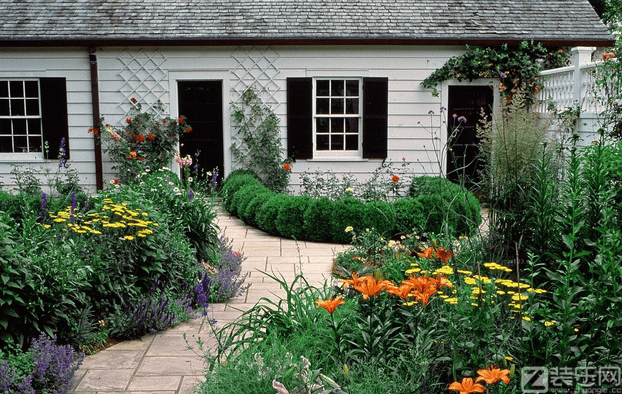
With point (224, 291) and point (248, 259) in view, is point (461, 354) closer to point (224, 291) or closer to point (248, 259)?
point (224, 291)

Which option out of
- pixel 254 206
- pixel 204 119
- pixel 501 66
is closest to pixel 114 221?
pixel 254 206

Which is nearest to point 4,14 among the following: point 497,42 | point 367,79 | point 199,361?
point 367,79

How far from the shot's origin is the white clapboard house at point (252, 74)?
35.9 feet

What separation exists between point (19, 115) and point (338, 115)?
5.49 meters

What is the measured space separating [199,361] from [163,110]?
307 inches

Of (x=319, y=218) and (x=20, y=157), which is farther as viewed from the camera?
(x=20, y=157)

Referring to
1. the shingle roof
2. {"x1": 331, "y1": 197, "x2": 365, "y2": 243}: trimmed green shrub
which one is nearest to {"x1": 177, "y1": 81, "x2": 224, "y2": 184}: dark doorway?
the shingle roof

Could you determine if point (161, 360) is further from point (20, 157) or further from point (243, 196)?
point (20, 157)

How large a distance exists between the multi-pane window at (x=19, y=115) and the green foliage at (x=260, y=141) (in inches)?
134

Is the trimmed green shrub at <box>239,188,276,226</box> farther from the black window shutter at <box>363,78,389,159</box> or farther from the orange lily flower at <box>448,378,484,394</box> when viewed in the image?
the orange lily flower at <box>448,378,484,394</box>

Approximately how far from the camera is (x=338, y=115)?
1128cm

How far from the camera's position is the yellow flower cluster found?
14.8ft

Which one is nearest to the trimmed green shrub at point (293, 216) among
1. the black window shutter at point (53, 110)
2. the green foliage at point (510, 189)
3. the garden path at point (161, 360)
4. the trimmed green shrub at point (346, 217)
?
the trimmed green shrub at point (346, 217)

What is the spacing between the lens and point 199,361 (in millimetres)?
4020
